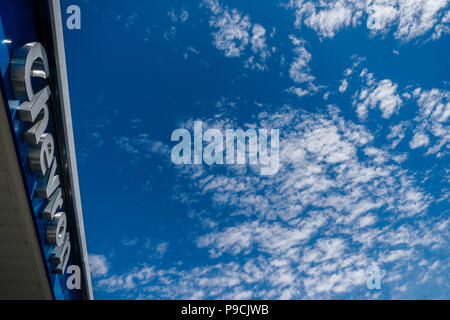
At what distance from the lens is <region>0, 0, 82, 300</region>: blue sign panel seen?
4.91 meters

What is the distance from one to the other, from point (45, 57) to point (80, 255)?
6.62 meters

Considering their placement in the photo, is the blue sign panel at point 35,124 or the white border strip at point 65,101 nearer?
the blue sign panel at point 35,124

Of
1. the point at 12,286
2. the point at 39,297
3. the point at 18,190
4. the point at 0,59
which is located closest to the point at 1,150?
the point at 18,190

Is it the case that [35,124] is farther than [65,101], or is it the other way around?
[65,101]

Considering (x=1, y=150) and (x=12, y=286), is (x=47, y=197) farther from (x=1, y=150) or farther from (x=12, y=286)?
(x=12, y=286)

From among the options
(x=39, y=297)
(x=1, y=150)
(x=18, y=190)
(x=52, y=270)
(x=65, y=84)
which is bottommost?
(x=39, y=297)

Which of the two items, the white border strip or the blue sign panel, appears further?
the white border strip

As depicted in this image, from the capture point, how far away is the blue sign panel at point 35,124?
491 centimetres

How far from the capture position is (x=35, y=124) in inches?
227

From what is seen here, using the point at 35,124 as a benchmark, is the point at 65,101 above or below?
above
